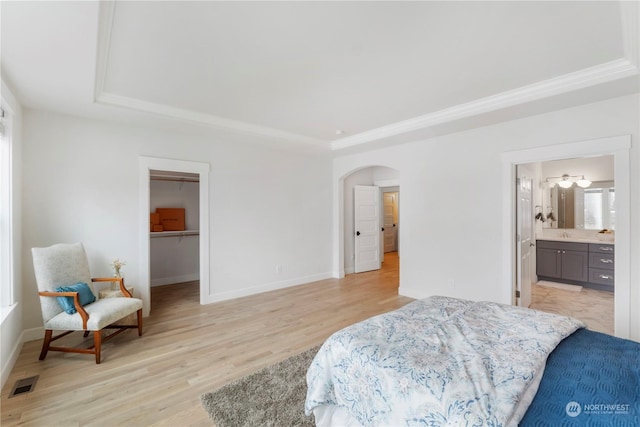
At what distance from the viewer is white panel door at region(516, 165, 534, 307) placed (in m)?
3.61

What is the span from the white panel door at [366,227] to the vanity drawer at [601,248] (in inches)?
152

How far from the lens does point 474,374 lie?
1281 millimetres

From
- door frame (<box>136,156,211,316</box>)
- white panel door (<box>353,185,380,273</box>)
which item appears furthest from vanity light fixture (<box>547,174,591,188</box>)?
door frame (<box>136,156,211,316</box>)

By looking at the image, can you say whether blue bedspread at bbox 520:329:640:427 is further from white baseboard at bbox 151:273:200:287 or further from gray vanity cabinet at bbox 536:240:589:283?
white baseboard at bbox 151:273:200:287

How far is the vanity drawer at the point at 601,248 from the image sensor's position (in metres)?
4.79

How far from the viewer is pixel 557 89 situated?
2.71 meters

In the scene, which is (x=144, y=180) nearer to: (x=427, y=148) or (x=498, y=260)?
(x=427, y=148)

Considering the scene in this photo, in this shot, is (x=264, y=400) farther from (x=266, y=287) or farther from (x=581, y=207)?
(x=581, y=207)

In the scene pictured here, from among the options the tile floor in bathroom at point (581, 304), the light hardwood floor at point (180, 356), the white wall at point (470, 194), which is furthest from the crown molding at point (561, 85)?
the tile floor in bathroom at point (581, 304)

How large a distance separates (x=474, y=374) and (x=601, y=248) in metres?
5.52

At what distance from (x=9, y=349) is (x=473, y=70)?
4.81 m

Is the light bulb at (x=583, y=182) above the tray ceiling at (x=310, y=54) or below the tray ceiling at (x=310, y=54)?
below

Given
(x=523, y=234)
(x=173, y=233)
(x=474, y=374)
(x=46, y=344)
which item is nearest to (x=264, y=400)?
(x=474, y=374)

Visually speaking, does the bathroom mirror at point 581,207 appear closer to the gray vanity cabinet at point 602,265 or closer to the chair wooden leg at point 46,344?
the gray vanity cabinet at point 602,265
